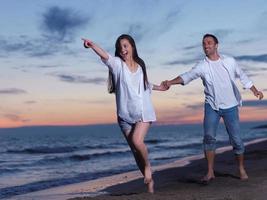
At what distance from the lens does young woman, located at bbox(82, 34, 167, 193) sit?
21.5 ft

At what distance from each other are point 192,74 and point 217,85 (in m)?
0.38

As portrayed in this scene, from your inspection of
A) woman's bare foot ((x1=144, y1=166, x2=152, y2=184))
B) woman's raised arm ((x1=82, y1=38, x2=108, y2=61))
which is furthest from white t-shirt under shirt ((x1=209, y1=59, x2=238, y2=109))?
woman's raised arm ((x1=82, y1=38, x2=108, y2=61))

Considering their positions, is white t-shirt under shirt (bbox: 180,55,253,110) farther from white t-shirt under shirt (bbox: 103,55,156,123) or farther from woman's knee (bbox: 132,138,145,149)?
woman's knee (bbox: 132,138,145,149)

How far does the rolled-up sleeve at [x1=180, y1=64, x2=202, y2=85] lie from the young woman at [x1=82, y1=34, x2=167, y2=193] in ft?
3.98

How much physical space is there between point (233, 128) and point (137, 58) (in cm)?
193

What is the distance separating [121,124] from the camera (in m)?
6.74

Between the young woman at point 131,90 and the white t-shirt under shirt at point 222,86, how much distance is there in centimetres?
134

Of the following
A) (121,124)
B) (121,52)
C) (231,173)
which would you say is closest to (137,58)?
(121,52)

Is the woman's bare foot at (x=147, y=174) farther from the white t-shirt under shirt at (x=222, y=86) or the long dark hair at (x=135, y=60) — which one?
the white t-shirt under shirt at (x=222, y=86)

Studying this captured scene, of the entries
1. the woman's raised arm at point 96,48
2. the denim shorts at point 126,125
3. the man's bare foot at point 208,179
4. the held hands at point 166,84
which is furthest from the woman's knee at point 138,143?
the man's bare foot at point 208,179

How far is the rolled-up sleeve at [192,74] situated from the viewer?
7.74 metres

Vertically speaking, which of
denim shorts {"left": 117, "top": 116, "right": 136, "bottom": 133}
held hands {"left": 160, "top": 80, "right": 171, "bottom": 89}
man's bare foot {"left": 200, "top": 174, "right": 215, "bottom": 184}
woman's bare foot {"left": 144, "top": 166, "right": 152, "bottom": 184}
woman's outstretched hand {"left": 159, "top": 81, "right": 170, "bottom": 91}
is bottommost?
man's bare foot {"left": 200, "top": 174, "right": 215, "bottom": 184}

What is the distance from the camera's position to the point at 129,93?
654 cm

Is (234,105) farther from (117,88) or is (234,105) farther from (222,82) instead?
(117,88)
